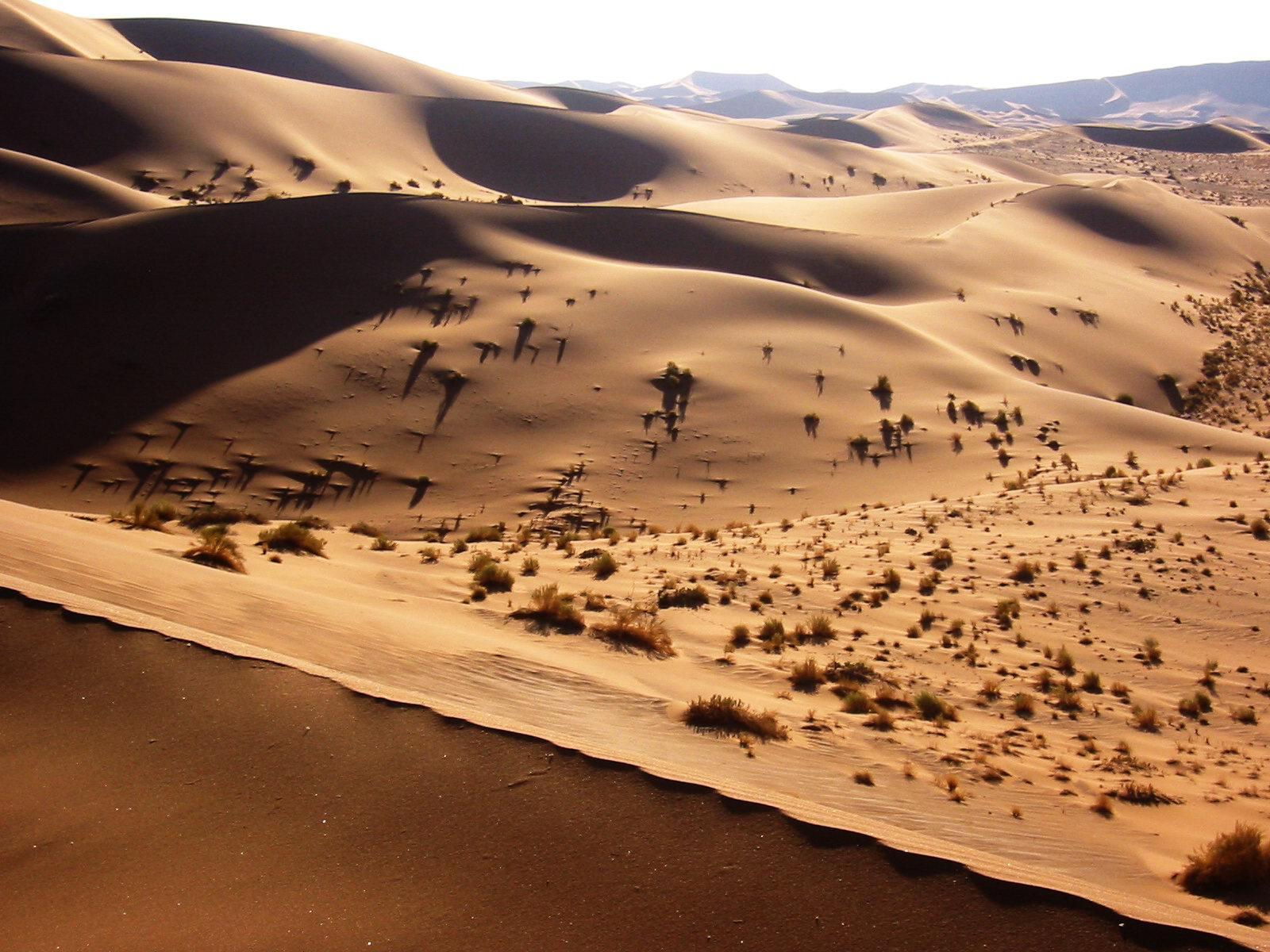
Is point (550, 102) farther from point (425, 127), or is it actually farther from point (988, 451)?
point (988, 451)

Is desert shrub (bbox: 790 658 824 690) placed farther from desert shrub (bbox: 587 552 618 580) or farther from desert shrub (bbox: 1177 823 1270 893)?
desert shrub (bbox: 587 552 618 580)

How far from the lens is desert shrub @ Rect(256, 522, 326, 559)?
13.3 m

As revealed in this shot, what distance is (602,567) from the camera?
1391cm

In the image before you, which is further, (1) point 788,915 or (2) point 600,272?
(2) point 600,272

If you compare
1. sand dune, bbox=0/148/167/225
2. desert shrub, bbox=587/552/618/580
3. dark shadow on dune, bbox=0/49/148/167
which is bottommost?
desert shrub, bbox=587/552/618/580

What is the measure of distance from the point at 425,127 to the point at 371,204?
41.3 metres

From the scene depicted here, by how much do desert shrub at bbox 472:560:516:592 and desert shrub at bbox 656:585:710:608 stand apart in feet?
6.25

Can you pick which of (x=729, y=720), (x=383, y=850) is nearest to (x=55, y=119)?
(x=729, y=720)

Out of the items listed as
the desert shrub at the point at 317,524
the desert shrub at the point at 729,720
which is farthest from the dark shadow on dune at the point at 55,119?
the desert shrub at the point at 729,720

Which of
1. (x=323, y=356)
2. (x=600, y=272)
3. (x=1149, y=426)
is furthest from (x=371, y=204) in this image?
Answer: (x=1149, y=426)

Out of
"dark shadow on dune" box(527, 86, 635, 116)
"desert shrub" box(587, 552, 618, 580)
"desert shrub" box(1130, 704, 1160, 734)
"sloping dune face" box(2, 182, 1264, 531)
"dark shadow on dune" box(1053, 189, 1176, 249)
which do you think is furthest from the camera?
"dark shadow on dune" box(527, 86, 635, 116)

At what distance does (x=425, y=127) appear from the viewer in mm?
74062

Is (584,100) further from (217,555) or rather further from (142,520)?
(217,555)

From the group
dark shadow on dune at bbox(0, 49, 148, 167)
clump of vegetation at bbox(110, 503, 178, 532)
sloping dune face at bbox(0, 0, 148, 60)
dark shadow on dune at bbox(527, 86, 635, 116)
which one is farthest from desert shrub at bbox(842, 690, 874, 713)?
dark shadow on dune at bbox(527, 86, 635, 116)
